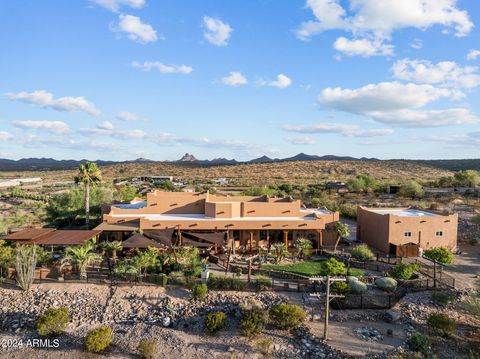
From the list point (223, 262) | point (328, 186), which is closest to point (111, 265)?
point (223, 262)

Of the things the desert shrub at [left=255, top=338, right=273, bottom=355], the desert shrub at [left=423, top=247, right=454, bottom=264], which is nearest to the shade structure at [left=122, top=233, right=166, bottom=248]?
the desert shrub at [left=255, top=338, right=273, bottom=355]

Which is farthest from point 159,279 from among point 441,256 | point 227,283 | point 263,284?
point 441,256

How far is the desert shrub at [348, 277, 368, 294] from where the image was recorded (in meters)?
20.8

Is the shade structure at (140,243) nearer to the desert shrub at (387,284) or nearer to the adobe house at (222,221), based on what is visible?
the adobe house at (222,221)

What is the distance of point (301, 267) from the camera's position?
25438 mm

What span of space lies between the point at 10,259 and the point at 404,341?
22.5 meters

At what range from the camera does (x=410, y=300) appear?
21172 mm

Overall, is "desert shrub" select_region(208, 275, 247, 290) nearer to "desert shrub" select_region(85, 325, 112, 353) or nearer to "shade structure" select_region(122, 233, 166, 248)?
"shade structure" select_region(122, 233, 166, 248)

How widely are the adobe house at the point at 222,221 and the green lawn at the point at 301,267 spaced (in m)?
4.05

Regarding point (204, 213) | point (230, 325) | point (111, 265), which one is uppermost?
point (204, 213)

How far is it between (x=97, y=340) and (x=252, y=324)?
7.23 m

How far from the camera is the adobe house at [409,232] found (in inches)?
1156

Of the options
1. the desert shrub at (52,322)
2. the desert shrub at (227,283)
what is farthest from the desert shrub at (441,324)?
the desert shrub at (52,322)

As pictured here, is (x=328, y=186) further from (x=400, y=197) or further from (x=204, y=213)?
(x=204, y=213)
